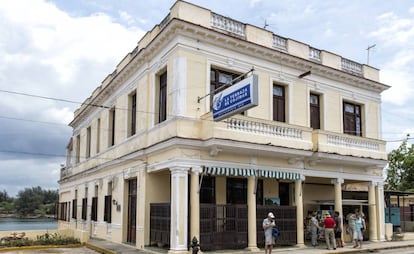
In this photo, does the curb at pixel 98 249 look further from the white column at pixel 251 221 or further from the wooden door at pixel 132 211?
the white column at pixel 251 221

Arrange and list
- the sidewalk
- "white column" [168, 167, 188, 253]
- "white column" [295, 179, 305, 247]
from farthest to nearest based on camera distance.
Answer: "white column" [295, 179, 305, 247]
the sidewalk
"white column" [168, 167, 188, 253]

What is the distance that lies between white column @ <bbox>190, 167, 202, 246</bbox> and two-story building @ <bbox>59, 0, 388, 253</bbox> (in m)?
0.04

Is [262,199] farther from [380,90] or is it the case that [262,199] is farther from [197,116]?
[380,90]

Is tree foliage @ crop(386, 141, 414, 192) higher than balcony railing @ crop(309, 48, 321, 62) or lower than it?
lower

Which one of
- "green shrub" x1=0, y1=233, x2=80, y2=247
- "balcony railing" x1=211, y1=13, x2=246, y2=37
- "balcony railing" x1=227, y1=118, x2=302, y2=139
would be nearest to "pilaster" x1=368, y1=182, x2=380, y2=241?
"balcony railing" x1=227, y1=118, x2=302, y2=139

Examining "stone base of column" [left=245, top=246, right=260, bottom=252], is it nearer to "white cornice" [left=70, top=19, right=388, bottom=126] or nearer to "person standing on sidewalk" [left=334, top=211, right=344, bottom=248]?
"person standing on sidewalk" [left=334, top=211, right=344, bottom=248]

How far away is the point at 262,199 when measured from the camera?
20641 millimetres

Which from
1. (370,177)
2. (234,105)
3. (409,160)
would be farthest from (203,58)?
(409,160)

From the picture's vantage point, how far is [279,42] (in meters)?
20.2

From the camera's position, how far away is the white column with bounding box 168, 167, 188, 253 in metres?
15.6

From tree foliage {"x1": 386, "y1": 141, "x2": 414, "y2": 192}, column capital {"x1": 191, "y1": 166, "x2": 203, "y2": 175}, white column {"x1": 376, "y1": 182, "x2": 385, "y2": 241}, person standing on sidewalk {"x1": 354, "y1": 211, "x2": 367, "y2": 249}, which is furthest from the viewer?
tree foliage {"x1": 386, "y1": 141, "x2": 414, "y2": 192}

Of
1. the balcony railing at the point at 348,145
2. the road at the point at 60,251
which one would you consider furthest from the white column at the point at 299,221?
the road at the point at 60,251

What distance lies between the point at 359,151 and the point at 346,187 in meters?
8.15

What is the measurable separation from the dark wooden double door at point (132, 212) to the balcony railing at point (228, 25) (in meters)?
7.88
